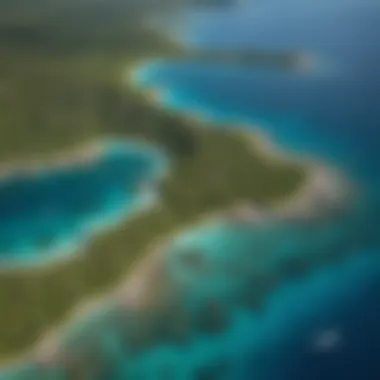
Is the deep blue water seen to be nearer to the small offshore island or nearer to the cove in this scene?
Answer: the small offshore island

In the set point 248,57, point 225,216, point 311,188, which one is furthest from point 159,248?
point 248,57

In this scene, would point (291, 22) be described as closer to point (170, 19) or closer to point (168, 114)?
point (170, 19)

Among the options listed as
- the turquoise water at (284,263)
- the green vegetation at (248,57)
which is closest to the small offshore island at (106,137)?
the green vegetation at (248,57)

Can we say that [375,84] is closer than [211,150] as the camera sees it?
No

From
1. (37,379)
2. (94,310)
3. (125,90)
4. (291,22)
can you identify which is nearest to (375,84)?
(291,22)

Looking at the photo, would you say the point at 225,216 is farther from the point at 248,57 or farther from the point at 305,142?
the point at 248,57

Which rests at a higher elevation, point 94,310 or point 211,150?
point 211,150
